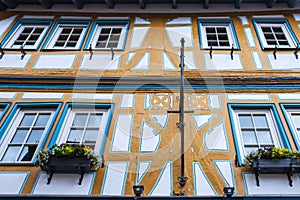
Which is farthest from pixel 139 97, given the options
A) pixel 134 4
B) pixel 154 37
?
pixel 134 4

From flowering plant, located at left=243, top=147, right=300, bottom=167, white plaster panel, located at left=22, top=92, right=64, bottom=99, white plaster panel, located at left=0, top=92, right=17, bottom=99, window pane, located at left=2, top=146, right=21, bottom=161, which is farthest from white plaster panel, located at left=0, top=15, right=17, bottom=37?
flowering plant, located at left=243, top=147, right=300, bottom=167

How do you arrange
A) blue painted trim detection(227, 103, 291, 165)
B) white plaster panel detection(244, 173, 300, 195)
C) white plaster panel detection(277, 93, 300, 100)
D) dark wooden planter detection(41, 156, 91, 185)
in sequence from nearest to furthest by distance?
1. white plaster panel detection(244, 173, 300, 195)
2. dark wooden planter detection(41, 156, 91, 185)
3. blue painted trim detection(227, 103, 291, 165)
4. white plaster panel detection(277, 93, 300, 100)

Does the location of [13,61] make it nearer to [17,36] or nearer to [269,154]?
[17,36]

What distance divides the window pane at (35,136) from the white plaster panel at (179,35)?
3.60 metres

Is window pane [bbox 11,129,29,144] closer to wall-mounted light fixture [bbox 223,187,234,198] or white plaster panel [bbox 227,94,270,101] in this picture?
wall-mounted light fixture [bbox 223,187,234,198]

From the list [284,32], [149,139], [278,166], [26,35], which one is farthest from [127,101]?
[284,32]

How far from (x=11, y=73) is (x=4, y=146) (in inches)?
78.4

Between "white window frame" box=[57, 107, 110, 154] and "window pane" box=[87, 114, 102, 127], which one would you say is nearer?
"white window frame" box=[57, 107, 110, 154]

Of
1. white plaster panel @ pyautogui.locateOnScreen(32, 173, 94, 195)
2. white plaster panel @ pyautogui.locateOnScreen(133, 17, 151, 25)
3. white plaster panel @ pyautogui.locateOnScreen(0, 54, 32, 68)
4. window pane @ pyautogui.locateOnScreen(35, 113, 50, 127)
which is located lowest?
white plaster panel @ pyautogui.locateOnScreen(32, 173, 94, 195)

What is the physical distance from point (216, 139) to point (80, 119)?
96.3 inches

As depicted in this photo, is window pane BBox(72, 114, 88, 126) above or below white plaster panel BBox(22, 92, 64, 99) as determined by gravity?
below

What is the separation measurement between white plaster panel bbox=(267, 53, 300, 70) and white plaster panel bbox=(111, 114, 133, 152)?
3.31 metres

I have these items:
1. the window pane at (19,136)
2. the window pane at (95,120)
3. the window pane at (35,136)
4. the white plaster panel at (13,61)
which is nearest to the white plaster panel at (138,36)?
the window pane at (95,120)

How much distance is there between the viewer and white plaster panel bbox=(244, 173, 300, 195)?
189 inches
